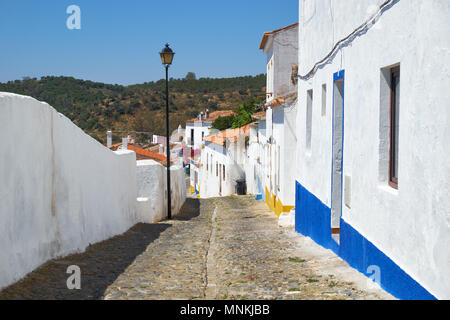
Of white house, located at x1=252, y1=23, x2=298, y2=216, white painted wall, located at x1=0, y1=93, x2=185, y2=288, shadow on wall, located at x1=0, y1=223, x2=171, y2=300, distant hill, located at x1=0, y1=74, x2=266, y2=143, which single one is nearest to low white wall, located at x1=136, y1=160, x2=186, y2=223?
white house, located at x1=252, y1=23, x2=298, y2=216

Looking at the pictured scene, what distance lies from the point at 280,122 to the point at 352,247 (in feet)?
32.0

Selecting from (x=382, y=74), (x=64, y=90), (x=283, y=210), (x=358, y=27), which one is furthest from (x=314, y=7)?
(x=64, y=90)

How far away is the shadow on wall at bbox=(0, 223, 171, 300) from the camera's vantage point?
16.0 feet

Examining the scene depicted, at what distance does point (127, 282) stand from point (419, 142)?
3573 mm

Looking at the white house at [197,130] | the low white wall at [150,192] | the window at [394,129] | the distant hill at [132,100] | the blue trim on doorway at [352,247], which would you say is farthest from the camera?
the distant hill at [132,100]

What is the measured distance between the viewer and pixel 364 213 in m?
5.84

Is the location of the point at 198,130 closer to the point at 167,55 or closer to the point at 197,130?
the point at 197,130

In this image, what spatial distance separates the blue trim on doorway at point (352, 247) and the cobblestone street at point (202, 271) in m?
0.15

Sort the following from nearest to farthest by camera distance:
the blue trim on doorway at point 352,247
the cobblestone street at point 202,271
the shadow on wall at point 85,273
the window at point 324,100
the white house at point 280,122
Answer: the blue trim on doorway at point 352,247 → the shadow on wall at point 85,273 → the cobblestone street at point 202,271 → the window at point 324,100 → the white house at point 280,122

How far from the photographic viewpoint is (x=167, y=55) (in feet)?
49.3

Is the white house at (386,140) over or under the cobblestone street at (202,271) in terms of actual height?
over

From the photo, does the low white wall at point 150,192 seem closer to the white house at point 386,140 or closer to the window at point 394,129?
the white house at point 386,140

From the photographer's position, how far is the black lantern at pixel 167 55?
1500cm

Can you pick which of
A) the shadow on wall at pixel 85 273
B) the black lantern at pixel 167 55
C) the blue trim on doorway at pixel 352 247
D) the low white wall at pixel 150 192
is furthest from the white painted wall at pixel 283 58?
the shadow on wall at pixel 85 273
